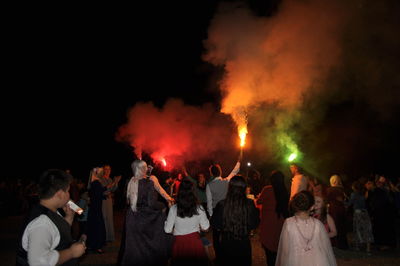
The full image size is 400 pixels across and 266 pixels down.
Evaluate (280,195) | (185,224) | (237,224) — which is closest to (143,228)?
(185,224)

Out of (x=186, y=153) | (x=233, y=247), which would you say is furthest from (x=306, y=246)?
(x=186, y=153)

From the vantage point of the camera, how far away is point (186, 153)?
2183cm

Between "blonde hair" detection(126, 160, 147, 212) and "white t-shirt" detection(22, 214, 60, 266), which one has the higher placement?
"blonde hair" detection(126, 160, 147, 212)

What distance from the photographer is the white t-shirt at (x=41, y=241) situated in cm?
297

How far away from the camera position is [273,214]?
21.3ft

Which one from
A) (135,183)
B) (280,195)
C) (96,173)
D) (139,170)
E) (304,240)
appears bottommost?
(304,240)

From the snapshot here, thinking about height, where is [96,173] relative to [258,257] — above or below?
above

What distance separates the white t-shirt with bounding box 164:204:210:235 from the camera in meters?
5.58

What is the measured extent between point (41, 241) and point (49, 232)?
0.10 meters

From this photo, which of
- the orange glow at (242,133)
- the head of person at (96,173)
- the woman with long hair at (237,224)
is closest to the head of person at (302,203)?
the woman with long hair at (237,224)

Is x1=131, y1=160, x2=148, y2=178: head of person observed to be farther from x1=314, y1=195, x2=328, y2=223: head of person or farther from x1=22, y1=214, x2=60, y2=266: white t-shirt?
x1=22, y1=214, x2=60, y2=266: white t-shirt

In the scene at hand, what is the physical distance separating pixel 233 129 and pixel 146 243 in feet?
71.6

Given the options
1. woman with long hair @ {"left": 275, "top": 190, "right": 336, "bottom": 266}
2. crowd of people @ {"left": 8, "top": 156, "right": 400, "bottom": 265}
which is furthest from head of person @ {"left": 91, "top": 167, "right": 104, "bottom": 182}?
woman with long hair @ {"left": 275, "top": 190, "right": 336, "bottom": 266}

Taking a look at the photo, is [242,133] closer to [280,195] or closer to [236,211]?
[280,195]
